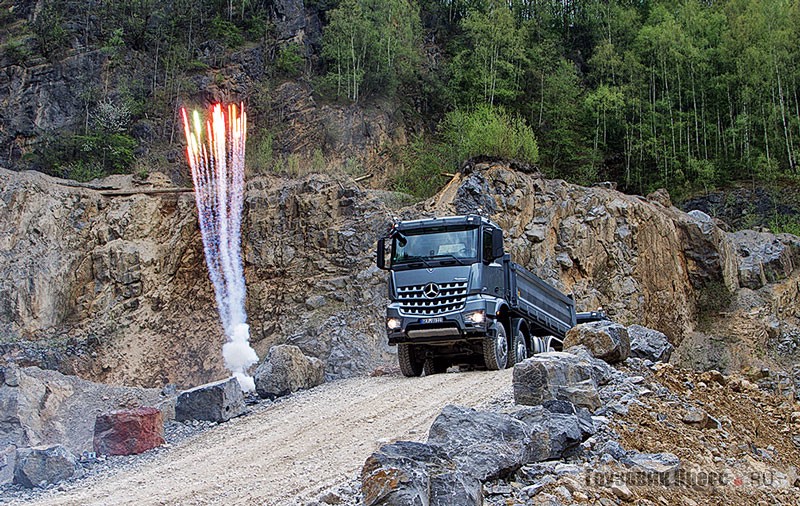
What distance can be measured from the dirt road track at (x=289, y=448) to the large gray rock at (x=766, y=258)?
2060 centimetres

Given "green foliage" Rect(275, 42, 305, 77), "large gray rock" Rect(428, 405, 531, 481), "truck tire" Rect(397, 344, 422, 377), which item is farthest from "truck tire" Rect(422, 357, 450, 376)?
"green foliage" Rect(275, 42, 305, 77)

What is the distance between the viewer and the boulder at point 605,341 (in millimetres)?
12859

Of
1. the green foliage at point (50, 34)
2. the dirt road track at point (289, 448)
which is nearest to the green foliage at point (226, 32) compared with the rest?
the green foliage at point (50, 34)

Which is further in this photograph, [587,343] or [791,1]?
[791,1]

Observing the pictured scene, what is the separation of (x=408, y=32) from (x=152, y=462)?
41.3m

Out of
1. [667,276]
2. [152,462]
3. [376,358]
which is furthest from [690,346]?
[152,462]

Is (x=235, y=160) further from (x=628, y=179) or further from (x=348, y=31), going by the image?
(x=628, y=179)

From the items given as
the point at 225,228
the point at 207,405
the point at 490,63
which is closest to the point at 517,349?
the point at 207,405

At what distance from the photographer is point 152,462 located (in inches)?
410

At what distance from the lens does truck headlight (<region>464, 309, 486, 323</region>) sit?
1455 cm

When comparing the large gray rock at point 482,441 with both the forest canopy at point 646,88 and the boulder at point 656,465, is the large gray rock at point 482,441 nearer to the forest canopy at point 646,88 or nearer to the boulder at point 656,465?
the boulder at point 656,465

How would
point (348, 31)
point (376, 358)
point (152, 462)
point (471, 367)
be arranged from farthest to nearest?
point (348, 31)
point (376, 358)
point (471, 367)
point (152, 462)

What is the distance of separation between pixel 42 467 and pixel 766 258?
29.4 metres

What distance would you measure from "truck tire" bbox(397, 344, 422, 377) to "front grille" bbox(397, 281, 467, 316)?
119 cm
